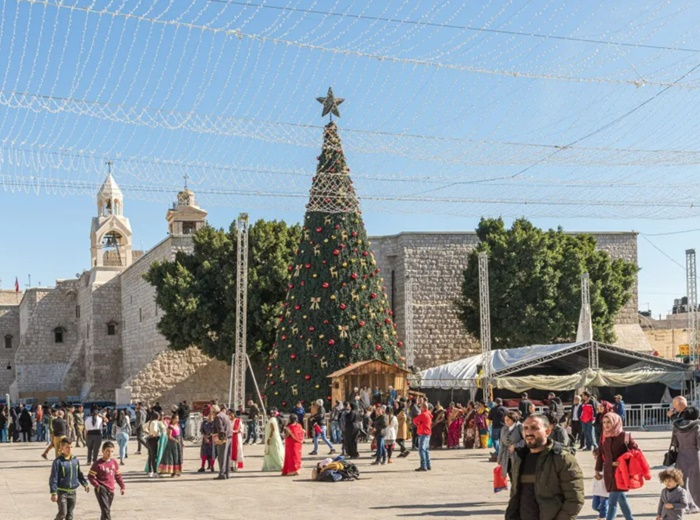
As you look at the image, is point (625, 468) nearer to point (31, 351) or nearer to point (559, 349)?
point (559, 349)

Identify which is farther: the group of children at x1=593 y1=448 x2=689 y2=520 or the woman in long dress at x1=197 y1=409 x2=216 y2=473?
the woman in long dress at x1=197 y1=409 x2=216 y2=473

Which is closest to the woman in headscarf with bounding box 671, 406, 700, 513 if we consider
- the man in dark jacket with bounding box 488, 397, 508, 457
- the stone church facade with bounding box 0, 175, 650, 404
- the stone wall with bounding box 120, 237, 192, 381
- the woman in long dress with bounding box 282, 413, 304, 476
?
the woman in long dress with bounding box 282, 413, 304, 476

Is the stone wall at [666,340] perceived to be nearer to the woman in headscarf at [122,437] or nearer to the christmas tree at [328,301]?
the christmas tree at [328,301]

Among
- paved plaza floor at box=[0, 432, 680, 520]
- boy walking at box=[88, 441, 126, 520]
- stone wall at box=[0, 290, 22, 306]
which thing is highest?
stone wall at box=[0, 290, 22, 306]

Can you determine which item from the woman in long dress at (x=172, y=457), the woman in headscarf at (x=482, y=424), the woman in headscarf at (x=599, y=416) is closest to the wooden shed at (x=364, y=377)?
the woman in headscarf at (x=482, y=424)

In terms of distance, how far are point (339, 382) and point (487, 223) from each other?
531 inches

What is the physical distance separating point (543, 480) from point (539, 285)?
3112 cm

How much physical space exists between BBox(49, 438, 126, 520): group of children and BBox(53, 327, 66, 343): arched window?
46785 mm

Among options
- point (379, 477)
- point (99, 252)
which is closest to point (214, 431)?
point (379, 477)

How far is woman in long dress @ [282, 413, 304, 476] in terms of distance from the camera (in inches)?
659

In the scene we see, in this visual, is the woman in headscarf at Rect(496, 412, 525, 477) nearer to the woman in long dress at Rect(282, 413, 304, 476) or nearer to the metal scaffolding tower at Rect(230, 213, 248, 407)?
the woman in long dress at Rect(282, 413, 304, 476)

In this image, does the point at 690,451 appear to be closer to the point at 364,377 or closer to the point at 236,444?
the point at 236,444

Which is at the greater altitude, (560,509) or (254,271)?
(254,271)

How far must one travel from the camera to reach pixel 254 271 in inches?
1398
